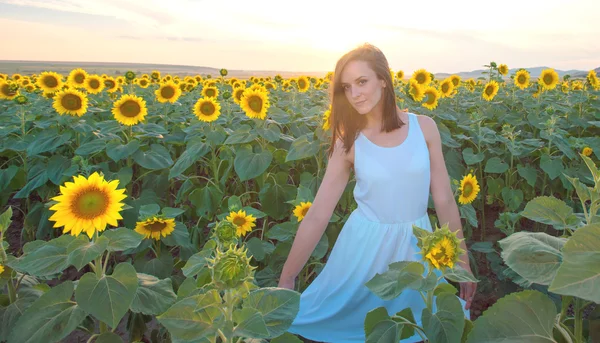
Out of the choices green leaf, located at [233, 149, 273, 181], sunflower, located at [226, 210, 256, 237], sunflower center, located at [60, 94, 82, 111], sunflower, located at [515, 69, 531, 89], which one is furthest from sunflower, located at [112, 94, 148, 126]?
sunflower, located at [515, 69, 531, 89]

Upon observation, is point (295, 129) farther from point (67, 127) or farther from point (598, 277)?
point (598, 277)

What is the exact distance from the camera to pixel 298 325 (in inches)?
93.0

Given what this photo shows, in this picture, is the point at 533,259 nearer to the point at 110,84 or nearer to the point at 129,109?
the point at 129,109

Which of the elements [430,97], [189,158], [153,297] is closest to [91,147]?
[189,158]

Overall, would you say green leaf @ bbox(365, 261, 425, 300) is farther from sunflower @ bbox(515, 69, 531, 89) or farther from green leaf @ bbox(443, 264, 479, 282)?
sunflower @ bbox(515, 69, 531, 89)

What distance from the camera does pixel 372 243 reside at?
2.44m

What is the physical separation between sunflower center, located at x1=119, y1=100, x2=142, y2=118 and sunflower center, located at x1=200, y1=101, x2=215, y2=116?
1.61 feet

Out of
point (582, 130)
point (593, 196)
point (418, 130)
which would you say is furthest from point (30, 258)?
point (582, 130)

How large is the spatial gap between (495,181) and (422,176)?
5.42ft

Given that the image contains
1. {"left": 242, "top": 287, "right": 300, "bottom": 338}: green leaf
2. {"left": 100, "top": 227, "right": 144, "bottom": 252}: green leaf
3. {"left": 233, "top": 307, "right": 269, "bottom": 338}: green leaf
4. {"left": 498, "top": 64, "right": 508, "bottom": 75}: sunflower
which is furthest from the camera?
{"left": 498, "top": 64, "right": 508, "bottom": 75}: sunflower

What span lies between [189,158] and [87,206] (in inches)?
69.2

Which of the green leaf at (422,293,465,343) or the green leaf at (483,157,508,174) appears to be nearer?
the green leaf at (422,293,465,343)

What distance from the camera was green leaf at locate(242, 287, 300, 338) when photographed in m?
1.24

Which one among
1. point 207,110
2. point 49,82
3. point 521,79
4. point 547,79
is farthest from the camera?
point 521,79
